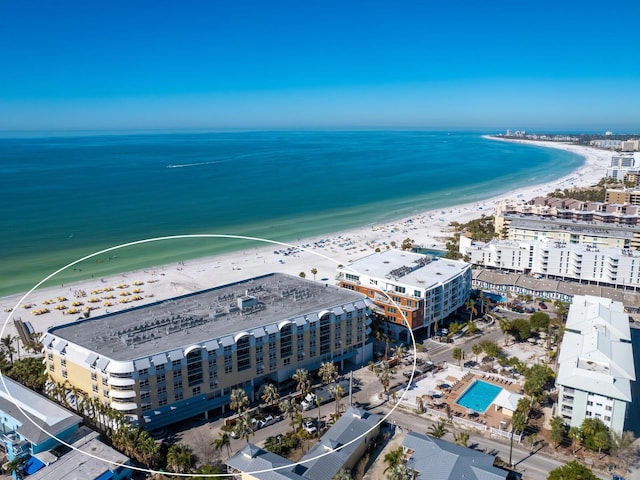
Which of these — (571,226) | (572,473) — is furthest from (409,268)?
(571,226)

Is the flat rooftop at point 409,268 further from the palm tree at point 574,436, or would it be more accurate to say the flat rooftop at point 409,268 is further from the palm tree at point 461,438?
the palm tree at point 574,436

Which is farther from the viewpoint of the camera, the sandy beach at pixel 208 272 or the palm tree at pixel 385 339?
the sandy beach at pixel 208 272

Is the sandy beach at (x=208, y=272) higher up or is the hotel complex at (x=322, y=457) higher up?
the hotel complex at (x=322, y=457)

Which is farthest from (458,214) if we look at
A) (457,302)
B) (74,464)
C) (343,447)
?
(74,464)

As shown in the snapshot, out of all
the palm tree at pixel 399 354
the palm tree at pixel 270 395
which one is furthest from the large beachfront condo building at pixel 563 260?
the palm tree at pixel 270 395

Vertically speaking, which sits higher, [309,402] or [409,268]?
[409,268]

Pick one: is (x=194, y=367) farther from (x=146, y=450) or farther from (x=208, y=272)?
(x=208, y=272)
